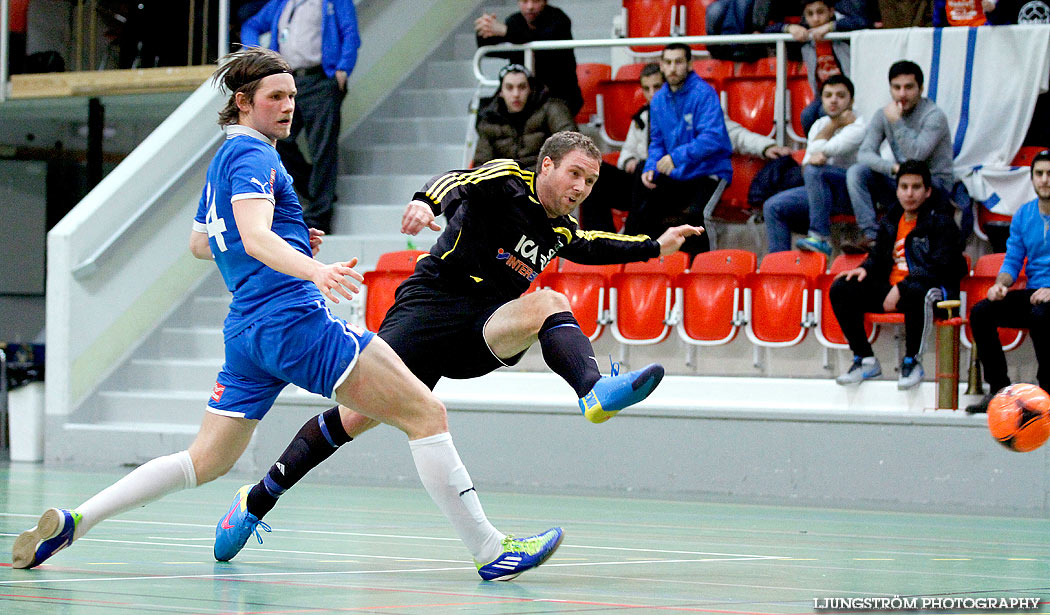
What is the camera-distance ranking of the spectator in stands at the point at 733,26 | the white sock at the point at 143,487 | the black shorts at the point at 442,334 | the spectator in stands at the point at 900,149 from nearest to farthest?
1. the white sock at the point at 143,487
2. the black shorts at the point at 442,334
3. the spectator in stands at the point at 900,149
4. the spectator in stands at the point at 733,26

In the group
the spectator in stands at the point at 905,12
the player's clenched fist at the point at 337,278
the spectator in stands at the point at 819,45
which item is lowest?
the player's clenched fist at the point at 337,278

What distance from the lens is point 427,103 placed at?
13.2m

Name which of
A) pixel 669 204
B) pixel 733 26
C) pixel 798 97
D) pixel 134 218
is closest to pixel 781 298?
pixel 669 204

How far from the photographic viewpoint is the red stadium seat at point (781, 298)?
923 cm

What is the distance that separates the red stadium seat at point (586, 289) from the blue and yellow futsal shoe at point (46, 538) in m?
5.79

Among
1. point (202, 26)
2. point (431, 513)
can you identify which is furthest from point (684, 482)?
point (202, 26)

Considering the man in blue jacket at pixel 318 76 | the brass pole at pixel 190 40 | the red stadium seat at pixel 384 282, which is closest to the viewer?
the red stadium seat at pixel 384 282

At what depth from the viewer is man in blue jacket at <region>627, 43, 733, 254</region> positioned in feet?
32.8

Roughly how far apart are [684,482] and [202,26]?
8.31 metres

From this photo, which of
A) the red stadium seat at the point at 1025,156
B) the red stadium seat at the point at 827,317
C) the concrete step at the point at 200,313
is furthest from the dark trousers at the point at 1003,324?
the concrete step at the point at 200,313

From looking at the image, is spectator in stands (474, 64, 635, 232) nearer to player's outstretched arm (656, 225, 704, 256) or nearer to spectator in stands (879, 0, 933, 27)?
spectator in stands (879, 0, 933, 27)

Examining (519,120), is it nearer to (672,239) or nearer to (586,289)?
(586,289)

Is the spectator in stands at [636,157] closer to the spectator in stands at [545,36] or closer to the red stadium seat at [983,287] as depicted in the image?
the spectator in stands at [545,36]

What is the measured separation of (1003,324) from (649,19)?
5241 millimetres
